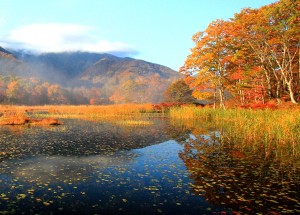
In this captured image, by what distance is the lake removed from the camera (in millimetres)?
6059

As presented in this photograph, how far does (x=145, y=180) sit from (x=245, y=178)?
10.2ft

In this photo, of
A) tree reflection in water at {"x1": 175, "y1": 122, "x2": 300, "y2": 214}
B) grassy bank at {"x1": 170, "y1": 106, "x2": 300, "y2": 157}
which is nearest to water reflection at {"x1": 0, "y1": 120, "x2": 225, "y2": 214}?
tree reflection in water at {"x1": 175, "y1": 122, "x2": 300, "y2": 214}

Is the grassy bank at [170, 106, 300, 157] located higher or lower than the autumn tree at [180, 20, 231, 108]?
lower

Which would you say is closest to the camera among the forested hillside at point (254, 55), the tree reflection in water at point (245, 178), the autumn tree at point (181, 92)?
the tree reflection in water at point (245, 178)

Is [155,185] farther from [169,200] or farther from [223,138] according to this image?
[223,138]

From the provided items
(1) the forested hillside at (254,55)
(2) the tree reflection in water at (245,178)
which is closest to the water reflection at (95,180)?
(2) the tree reflection in water at (245,178)

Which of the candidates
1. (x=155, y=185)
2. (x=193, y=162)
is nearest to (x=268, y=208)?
(x=155, y=185)

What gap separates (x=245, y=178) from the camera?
8.26m

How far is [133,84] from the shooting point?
273ft

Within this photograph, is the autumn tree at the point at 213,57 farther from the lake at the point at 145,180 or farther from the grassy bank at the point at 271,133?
the lake at the point at 145,180

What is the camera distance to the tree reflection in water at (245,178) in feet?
20.5

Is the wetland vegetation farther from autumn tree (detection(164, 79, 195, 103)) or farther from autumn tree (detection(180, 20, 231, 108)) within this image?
autumn tree (detection(164, 79, 195, 103))

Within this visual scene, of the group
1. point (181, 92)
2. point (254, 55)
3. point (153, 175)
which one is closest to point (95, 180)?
point (153, 175)

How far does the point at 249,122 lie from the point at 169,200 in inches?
519
